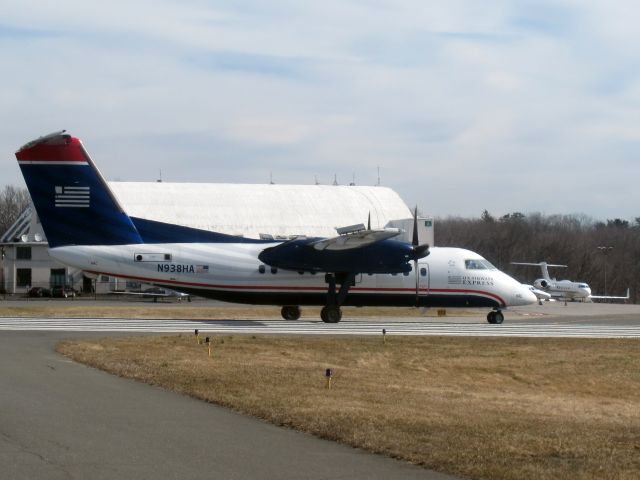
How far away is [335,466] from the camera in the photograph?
9.75 metres

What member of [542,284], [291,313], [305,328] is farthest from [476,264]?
[542,284]

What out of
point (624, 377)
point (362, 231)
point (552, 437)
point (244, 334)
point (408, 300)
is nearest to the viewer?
point (552, 437)

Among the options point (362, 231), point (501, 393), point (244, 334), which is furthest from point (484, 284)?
point (501, 393)

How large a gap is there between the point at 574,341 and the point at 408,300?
8.42 m

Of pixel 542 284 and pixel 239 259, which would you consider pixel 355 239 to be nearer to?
pixel 239 259

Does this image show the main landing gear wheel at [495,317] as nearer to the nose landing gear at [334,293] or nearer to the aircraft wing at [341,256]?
the aircraft wing at [341,256]

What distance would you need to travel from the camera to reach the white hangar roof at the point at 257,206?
79.3m

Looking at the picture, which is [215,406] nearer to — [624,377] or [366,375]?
[366,375]

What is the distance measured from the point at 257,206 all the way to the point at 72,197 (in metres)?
48.9

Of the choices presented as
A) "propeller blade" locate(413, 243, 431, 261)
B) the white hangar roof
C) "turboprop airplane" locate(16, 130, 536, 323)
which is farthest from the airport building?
"propeller blade" locate(413, 243, 431, 261)

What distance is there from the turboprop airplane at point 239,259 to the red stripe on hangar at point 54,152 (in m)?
0.04

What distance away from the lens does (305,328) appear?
1281 inches

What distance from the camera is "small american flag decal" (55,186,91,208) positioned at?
3331 cm

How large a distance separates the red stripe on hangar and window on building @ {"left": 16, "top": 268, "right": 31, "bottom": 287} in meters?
49.4
